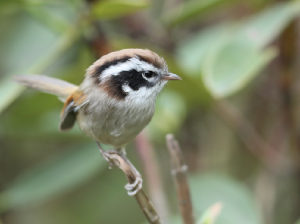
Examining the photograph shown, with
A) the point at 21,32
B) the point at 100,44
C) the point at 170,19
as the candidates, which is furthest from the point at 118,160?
the point at 21,32

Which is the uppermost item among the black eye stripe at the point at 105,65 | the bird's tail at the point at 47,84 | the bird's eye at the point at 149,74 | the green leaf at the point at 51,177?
Result: the bird's tail at the point at 47,84

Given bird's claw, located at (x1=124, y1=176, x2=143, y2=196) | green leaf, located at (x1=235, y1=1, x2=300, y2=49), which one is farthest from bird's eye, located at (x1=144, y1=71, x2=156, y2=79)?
green leaf, located at (x1=235, y1=1, x2=300, y2=49)

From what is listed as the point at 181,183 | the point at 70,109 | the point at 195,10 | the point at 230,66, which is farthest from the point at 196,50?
the point at 181,183

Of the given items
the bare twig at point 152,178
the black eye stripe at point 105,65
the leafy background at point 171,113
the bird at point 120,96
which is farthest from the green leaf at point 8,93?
the bare twig at point 152,178

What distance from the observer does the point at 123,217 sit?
9.08 feet

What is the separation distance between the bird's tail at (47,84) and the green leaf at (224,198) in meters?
0.92

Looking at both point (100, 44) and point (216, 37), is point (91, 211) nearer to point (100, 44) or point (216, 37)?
point (100, 44)

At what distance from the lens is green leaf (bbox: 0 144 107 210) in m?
2.25

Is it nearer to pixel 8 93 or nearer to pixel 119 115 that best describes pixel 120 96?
pixel 119 115

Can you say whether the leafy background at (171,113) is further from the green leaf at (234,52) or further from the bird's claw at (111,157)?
the bird's claw at (111,157)

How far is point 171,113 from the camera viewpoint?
217 cm

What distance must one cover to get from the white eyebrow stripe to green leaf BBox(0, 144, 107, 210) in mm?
945

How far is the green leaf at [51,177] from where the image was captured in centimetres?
225

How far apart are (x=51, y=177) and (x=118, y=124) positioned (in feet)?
3.32
